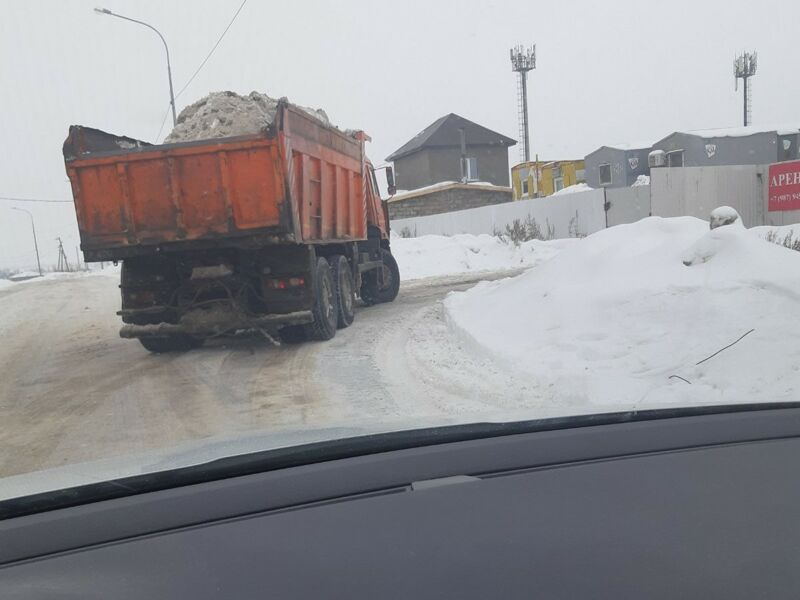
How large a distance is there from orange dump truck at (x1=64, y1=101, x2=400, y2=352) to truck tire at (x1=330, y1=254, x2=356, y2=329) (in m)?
0.62

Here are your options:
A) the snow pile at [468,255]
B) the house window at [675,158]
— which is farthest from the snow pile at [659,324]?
the house window at [675,158]

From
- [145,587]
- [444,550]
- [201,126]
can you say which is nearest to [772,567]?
[444,550]

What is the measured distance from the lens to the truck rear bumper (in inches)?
354

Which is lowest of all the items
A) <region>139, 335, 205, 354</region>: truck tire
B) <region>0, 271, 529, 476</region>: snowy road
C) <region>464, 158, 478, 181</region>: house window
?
<region>0, 271, 529, 476</region>: snowy road

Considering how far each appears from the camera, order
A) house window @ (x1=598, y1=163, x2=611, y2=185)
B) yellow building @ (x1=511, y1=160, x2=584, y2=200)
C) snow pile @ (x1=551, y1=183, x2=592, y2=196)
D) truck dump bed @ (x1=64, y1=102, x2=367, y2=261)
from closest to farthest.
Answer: truck dump bed @ (x1=64, y1=102, x2=367, y2=261), snow pile @ (x1=551, y1=183, x2=592, y2=196), house window @ (x1=598, y1=163, x2=611, y2=185), yellow building @ (x1=511, y1=160, x2=584, y2=200)

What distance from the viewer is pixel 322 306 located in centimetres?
955

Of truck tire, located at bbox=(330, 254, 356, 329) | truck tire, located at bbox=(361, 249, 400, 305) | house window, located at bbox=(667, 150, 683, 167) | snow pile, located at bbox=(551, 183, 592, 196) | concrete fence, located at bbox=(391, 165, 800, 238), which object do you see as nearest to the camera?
truck tire, located at bbox=(330, 254, 356, 329)

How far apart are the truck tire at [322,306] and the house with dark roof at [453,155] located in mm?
41470

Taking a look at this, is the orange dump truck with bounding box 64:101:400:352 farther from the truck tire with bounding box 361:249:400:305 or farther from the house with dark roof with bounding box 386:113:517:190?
the house with dark roof with bounding box 386:113:517:190

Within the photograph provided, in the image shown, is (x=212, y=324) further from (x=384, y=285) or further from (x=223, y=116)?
(x=384, y=285)

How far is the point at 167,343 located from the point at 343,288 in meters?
2.79

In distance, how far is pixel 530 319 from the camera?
28.5ft

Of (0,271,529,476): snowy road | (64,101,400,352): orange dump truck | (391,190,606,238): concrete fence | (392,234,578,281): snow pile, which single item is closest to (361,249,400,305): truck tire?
(0,271,529,476): snowy road

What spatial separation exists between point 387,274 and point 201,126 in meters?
6.39
